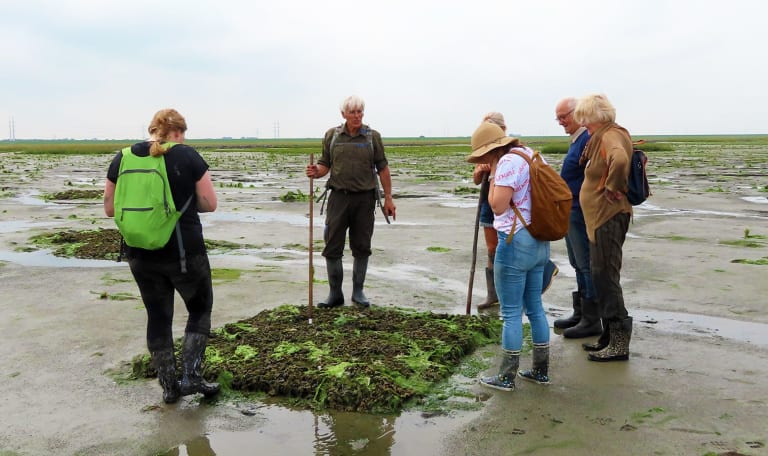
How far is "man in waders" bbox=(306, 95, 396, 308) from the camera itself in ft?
24.1

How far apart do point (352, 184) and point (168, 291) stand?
9.35 feet

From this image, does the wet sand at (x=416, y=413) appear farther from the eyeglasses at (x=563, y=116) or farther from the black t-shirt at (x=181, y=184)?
the eyeglasses at (x=563, y=116)

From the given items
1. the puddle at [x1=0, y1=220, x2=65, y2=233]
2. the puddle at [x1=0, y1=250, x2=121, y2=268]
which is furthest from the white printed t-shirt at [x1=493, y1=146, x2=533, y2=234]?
the puddle at [x1=0, y1=220, x2=65, y2=233]

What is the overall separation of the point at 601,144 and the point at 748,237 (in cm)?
864

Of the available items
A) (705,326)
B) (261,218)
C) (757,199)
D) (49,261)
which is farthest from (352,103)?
(757,199)

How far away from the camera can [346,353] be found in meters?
5.77

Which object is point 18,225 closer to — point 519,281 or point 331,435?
point 331,435

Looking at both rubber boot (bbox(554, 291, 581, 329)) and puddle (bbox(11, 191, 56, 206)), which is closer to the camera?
rubber boot (bbox(554, 291, 581, 329))

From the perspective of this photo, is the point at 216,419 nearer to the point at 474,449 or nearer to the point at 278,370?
the point at 278,370

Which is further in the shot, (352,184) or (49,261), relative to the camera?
(49,261)

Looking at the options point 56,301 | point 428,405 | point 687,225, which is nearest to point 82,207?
point 56,301

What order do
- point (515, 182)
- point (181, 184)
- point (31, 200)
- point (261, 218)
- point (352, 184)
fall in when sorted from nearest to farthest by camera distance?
point (181, 184), point (515, 182), point (352, 184), point (261, 218), point (31, 200)

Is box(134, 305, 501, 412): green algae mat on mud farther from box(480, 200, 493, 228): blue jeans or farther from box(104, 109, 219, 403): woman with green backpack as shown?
box(480, 200, 493, 228): blue jeans

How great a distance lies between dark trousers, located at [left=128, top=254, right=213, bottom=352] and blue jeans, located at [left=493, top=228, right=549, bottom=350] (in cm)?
212
